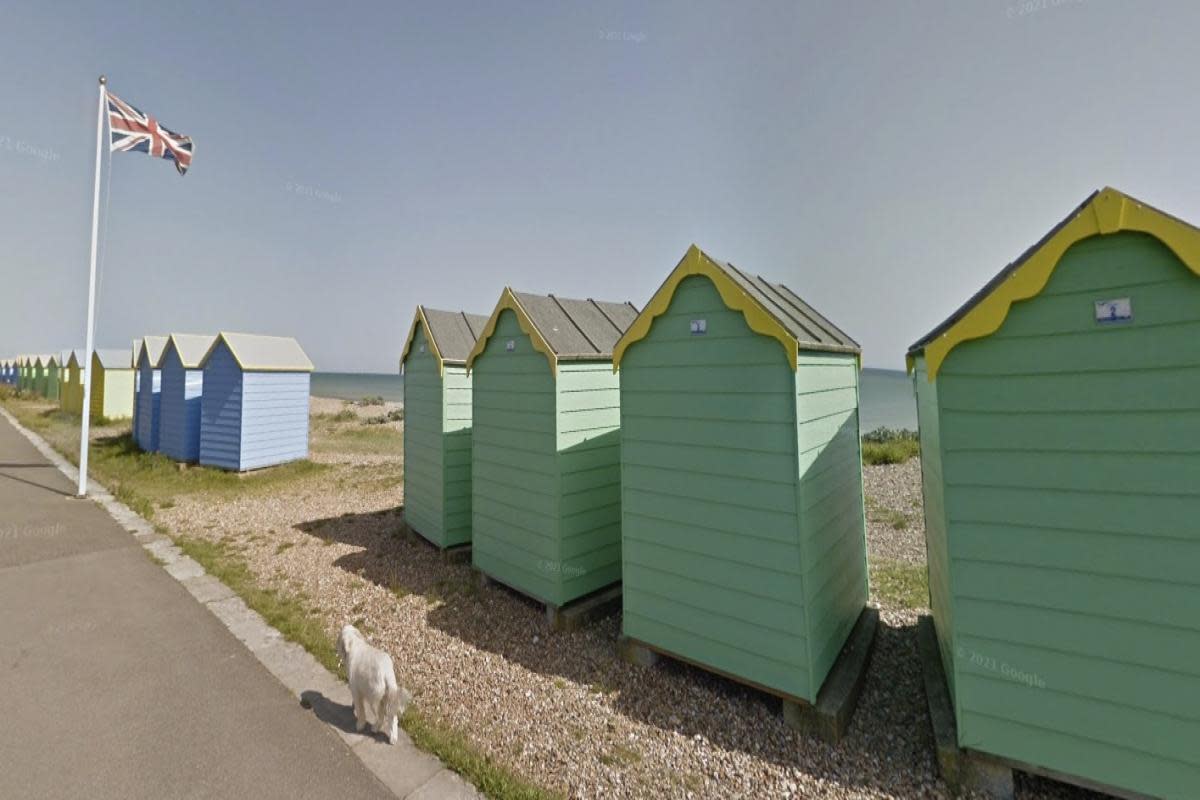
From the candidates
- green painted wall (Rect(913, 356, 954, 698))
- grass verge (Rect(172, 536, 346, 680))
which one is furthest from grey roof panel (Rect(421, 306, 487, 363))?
green painted wall (Rect(913, 356, 954, 698))

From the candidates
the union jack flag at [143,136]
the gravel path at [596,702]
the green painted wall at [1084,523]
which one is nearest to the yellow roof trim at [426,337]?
the gravel path at [596,702]

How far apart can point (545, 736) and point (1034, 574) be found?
359cm

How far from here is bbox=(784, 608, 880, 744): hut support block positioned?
382 cm

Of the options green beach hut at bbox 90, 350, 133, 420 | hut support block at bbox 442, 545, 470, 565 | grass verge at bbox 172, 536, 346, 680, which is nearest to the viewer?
grass verge at bbox 172, 536, 346, 680

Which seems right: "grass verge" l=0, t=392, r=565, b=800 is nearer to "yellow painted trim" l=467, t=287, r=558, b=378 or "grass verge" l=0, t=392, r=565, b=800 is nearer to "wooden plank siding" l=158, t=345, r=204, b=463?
"wooden plank siding" l=158, t=345, r=204, b=463

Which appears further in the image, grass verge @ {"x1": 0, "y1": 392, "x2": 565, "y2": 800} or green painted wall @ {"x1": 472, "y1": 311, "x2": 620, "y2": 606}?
green painted wall @ {"x1": 472, "y1": 311, "x2": 620, "y2": 606}

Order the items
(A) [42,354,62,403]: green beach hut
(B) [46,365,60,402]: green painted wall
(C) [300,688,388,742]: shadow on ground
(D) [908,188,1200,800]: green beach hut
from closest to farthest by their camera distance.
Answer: (D) [908,188,1200,800]: green beach hut → (C) [300,688,388,742]: shadow on ground → (A) [42,354,62,403]: green beach hut → (B) [46,365,60,402]: green painted wall

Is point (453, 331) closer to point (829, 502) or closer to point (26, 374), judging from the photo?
point (829, 502)

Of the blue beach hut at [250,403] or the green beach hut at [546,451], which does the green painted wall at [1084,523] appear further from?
the blue beach hut at [250,403]

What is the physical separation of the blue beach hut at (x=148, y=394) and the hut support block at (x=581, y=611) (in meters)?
18.0

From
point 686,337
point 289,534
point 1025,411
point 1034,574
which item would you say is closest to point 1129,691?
point 1034,574

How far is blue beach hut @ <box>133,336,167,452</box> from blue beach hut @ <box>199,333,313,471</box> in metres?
3.45

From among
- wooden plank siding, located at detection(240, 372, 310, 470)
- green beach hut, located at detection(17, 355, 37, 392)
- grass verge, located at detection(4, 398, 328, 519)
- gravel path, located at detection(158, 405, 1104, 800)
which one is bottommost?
gravel path, located at detection(158, 405, 1104, 800)

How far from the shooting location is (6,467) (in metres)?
15.0
